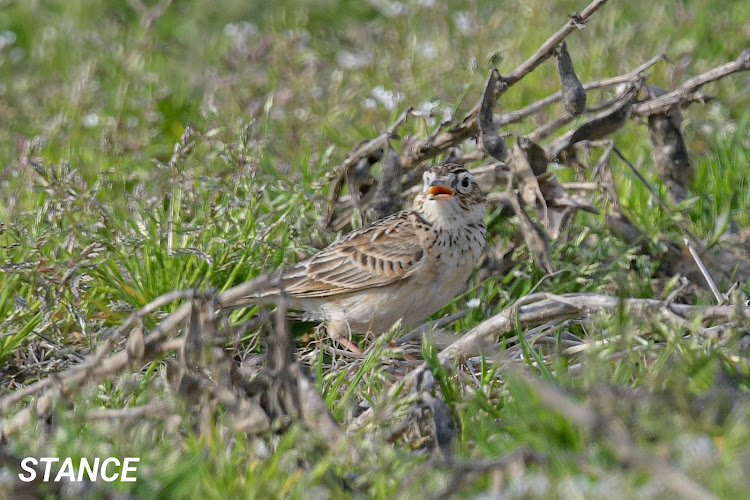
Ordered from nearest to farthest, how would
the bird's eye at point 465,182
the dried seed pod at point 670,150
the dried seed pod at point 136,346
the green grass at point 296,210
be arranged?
the green grass at point 296,210
the dried seed pod at point 136,346
the bird's eye at point 465,182
the dried seed pod at point 670,150

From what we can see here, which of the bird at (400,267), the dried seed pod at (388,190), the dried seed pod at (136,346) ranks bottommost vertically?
the dried seed pod at (136,346)

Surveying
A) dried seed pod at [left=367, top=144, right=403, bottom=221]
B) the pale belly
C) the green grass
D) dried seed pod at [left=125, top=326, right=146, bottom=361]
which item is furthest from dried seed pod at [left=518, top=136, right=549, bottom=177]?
dried seed pod at [left=125, top=326, right=146, bottom=361]

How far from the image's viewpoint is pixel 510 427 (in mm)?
3477

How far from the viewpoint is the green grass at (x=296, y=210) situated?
3266 millimetres

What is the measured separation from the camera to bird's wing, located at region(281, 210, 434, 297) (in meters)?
5.48

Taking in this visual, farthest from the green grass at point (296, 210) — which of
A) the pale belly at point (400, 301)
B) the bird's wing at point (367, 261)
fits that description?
the pale belly at point (400, 301)

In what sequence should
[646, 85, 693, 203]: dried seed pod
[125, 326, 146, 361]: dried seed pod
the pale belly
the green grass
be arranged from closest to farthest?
the green grass < [125, 326, 146, 361]: dried seed pod < the pale belly < [646, 85, 693, 203]: dried seed pod

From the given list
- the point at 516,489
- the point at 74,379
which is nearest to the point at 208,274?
the point at 74,379

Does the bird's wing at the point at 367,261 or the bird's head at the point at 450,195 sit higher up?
the bird's head at the point at 450,195

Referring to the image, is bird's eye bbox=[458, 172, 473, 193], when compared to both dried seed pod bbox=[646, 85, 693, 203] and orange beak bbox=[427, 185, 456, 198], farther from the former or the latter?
dried seed pod bbox=[646, 85, 693, 203]

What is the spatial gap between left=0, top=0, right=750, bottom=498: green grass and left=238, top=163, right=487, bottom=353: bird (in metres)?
0.22

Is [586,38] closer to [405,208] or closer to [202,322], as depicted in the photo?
[405,208]

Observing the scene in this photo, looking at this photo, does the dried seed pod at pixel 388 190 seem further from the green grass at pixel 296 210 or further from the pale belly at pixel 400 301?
the pale belly at pixel 400 301

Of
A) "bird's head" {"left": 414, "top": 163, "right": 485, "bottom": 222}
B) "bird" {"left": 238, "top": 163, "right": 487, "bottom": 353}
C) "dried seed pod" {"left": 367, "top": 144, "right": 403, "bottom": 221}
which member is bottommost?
"bird" {"left": 238, "top": 163, "right": 487, "bottom": 353}
